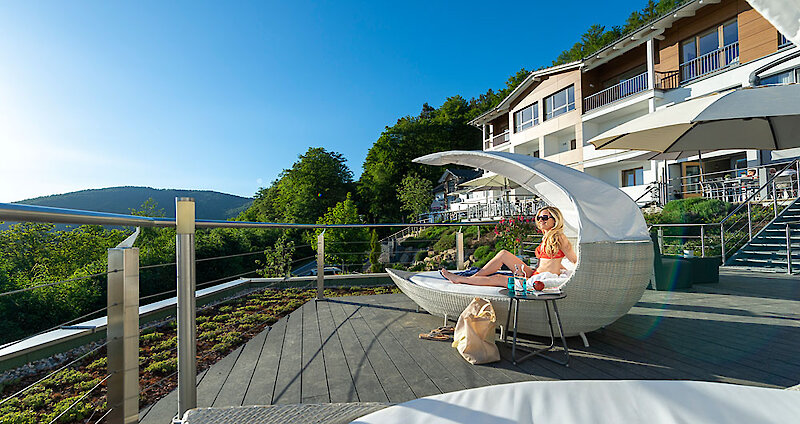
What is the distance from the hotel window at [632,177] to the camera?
55.8 feet

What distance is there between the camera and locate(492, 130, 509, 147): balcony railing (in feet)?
82.8

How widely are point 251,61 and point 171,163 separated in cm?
3397

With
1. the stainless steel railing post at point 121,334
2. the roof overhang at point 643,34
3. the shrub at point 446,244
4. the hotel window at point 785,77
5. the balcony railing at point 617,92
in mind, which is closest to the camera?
the stainless steel railing post at point 121,334

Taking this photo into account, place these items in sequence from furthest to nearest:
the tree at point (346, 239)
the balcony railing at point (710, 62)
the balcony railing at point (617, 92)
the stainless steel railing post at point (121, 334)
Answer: the tree at point (346, 239) → the balcony railing at point (617, 92) → the balcony railing at point (710, 62) → the stainless steel railing post at point (121, 334)

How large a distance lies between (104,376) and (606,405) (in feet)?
13.2

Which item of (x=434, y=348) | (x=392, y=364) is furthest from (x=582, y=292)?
(x=392, y=364)

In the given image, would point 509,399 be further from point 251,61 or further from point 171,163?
point 171,163

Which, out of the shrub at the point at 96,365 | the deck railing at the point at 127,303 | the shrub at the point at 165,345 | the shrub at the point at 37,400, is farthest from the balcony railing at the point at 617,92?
the shrub at the point at 37,400

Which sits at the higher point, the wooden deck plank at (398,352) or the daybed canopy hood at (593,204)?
the daybed canopy hood at (593,204)

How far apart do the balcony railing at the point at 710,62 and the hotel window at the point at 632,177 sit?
4011 mm

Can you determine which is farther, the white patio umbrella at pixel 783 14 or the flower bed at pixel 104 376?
the flower bed at pixel 104 376

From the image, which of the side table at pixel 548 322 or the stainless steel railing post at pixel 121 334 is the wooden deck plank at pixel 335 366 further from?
the side table at pixel 548 322

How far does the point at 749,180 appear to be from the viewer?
1153 cm

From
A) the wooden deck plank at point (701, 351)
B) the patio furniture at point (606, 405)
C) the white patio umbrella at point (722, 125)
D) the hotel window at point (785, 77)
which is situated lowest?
the wooden deck plank at point (701, 351)
